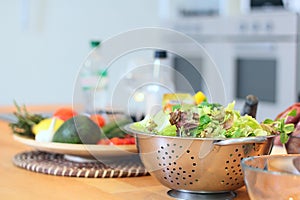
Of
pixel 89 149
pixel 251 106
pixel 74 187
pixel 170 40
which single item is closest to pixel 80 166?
pixel 89 149

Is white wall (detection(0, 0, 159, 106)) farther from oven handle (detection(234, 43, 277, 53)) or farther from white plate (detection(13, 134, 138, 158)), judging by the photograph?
white plate (detection(13, 134, 138, 158))

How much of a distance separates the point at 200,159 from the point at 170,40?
3.38 meters

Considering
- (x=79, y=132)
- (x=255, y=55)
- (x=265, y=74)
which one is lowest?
(x=265, y=74)

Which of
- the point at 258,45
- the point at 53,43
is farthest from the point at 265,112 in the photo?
the point at 53,43

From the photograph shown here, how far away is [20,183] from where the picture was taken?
48.8 inches

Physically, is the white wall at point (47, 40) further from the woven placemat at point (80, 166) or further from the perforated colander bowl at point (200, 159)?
the perforated colander bowl at point (200, 159)

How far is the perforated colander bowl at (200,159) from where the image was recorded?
1021mm

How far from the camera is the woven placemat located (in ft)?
4.26

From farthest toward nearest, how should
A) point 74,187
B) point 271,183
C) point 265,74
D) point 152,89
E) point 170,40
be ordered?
1. point 170,40
2. point 265,74
3. point 152,89
4. point 74,187
5. point 271,183

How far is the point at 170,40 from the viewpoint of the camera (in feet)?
14.3

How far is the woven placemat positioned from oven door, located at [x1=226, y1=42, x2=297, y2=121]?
6.94ft

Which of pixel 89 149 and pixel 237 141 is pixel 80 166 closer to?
pixel 89 149

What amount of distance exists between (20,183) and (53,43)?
9.84 ft

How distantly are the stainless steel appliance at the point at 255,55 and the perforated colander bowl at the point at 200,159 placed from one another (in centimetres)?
213
